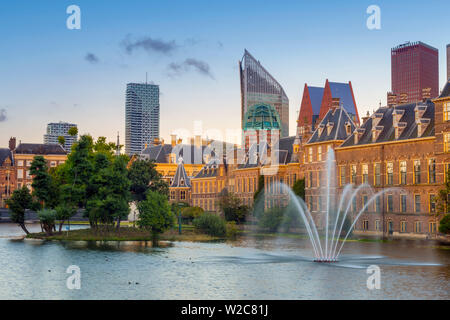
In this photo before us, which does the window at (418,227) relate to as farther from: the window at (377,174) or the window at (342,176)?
the window at (342,176)

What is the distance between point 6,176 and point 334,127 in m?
115

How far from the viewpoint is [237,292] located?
1433 inches

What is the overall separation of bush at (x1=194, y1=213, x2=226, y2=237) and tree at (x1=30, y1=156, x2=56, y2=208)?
19.2 meters

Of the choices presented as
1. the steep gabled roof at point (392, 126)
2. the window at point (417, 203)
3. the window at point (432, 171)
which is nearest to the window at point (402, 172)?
the window at point (417, 203)

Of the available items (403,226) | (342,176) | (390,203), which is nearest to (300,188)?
(342,176)

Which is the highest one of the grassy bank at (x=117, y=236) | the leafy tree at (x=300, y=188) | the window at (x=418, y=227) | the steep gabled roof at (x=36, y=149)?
the steep gabled roof at (x=36, y=149)

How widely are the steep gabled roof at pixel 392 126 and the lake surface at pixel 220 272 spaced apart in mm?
16098

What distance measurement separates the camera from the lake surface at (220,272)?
119 feet

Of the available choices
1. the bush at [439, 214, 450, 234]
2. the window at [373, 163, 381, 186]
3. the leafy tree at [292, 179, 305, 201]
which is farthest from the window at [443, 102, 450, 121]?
the leafy tree at [292, 179, 305, 201]

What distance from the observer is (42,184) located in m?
80.9

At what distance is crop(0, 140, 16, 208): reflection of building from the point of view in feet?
583

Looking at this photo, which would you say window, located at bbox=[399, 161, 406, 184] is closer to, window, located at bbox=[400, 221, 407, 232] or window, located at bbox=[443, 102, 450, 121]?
window, located at bbox=[400, 221, 407, 232]

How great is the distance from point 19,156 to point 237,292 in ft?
505
